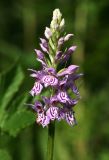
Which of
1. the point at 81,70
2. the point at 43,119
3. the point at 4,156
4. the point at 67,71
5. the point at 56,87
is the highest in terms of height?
the point at 81,70

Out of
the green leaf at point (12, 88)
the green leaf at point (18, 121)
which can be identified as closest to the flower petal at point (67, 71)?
the green leaf at point (18, 121)

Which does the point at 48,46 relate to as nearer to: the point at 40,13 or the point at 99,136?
the point at 99,136

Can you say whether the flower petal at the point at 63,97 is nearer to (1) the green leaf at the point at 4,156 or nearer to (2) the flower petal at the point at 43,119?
(2) the flower petal at the point at 43,119

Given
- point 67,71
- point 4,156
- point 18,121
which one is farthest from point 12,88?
point 67,71

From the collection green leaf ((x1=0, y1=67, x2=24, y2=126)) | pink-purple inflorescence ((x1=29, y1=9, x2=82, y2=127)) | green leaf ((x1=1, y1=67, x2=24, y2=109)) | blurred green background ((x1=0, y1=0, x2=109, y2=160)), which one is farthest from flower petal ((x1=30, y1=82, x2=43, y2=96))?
blurred green background ((x1=0, y1=0, x2=109, y2=160))

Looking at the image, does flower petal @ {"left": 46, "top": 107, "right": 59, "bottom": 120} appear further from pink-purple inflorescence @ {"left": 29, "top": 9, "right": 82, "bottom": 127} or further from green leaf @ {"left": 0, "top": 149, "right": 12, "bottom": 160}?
green leaf @ {"left": 0, "top": 149, "right": 12, "bottom": 160}

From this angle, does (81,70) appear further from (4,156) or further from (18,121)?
(4,156)
